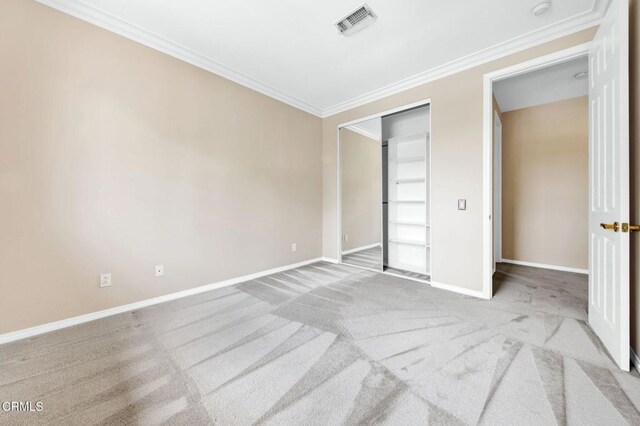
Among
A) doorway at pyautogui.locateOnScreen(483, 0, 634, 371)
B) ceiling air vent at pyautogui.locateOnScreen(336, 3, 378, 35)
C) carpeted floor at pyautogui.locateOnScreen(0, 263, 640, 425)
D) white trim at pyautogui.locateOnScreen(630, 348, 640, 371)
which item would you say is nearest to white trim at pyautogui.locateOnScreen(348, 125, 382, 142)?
ceiling air vent at pyautogui.locateOnScreen(336, 3, 378, 35)

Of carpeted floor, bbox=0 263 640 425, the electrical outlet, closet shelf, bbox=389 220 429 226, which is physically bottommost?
carpeted floor, bbox=0 263 640 425

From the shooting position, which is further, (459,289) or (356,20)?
(459,289)

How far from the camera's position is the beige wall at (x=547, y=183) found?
395 centimetres

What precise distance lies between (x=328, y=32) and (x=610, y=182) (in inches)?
110

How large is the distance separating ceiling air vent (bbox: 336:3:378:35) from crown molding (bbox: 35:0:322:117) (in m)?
1.61

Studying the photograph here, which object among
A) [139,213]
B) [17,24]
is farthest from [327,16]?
[139,213]

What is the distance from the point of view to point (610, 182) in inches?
69.8

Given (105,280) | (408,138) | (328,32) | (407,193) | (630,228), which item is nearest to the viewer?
(630,228)

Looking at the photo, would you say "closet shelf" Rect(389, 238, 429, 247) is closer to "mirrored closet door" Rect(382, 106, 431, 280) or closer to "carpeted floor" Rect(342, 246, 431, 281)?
"mirrored closet door" Rect(382, 106, 431, 280)

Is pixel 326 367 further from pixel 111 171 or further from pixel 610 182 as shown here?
pixel 111 171

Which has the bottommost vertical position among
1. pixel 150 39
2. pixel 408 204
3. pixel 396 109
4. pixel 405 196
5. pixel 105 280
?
pixel 105 280

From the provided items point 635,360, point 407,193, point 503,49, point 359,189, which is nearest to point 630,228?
point 635,360

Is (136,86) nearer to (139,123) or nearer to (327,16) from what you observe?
(139,123)

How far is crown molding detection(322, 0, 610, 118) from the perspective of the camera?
2.32 m
